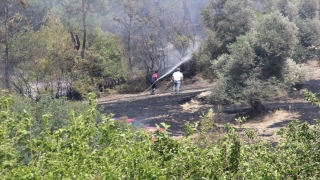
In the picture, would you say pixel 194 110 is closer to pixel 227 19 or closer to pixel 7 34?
pixel 227 19

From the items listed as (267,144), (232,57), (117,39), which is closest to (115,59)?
(117,39)

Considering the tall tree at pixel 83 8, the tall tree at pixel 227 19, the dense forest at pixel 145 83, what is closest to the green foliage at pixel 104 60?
the dense forest at pixel 145 83

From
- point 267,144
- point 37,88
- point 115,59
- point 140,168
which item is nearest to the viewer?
point 140,168

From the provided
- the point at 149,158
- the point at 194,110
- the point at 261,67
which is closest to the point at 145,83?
the point at 194,110

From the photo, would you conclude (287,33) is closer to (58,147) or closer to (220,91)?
(220,91)

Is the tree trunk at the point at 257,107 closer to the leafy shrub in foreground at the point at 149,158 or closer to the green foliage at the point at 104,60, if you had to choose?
the leafy shrub in foreground at the point at 149,158

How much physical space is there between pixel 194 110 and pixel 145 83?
49.9 feet

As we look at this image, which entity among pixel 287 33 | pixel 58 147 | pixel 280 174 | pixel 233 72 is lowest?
pixel 280 174

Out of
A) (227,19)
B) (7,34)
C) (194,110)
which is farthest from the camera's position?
(7,34)

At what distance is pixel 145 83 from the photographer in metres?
41.9

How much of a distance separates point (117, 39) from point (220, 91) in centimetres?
2101

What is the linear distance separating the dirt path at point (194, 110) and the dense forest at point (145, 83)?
3.69 feet

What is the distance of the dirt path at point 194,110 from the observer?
21861 mm

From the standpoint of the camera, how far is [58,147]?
5.93 meters
